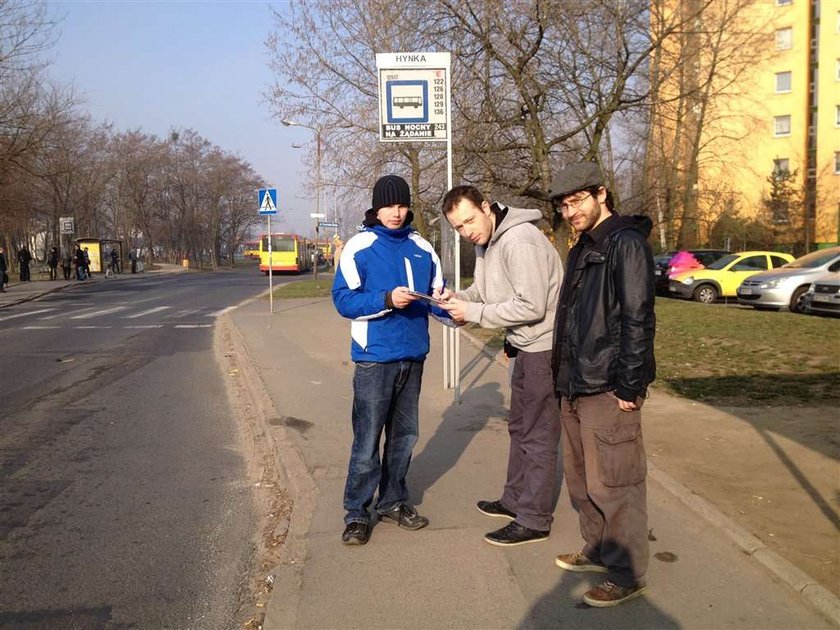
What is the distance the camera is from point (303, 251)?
5522 centimetres

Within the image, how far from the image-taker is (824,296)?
15.7 meters

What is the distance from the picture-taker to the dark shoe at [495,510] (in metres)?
4.29

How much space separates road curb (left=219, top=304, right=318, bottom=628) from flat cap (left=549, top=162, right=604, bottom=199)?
2.32 metres

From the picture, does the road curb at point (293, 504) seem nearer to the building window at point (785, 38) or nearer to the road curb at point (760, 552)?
the road curb at point (760, 552)

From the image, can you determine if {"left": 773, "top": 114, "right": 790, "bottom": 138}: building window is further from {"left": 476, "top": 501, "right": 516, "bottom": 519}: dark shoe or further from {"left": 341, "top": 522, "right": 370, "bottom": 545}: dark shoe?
{"left": 341, "top": 522, "right": 370, "bottom": 545}: dark shoe

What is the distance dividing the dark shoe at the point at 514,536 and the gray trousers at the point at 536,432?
0.03m

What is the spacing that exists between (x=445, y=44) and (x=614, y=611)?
41.8 feet

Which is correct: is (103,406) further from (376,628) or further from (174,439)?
(376,628)

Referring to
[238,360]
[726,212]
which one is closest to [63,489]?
[238,360]

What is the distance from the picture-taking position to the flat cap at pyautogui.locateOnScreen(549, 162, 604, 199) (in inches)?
132

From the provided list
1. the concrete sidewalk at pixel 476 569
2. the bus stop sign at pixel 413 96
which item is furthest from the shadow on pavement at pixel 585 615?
the bus stop sign at pixel 413 96

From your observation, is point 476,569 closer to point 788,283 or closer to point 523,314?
point 523,314

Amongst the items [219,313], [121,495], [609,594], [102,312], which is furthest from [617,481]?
[102,312]

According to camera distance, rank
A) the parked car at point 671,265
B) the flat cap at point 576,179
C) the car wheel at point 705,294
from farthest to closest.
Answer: the parked car at point 671,265, the car wheel at point 705,294, the flat cap at point 576,179
